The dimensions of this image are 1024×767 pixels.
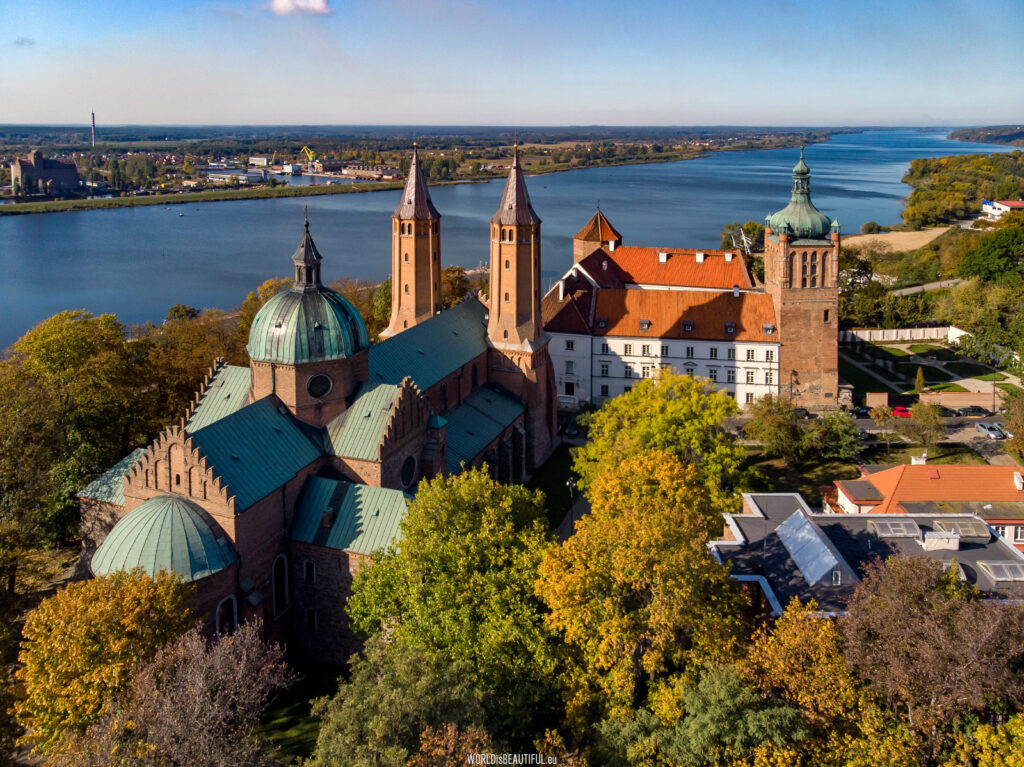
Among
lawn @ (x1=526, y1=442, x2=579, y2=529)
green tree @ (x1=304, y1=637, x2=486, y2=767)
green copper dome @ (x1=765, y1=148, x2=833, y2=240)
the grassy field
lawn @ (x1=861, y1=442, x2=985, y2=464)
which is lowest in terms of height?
lawn @ (x1=861, y1=442, x2=985, y2=464)

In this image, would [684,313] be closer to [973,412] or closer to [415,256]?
[415,256]

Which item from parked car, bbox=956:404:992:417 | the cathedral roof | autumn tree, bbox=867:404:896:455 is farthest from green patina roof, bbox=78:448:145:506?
parked car, bbox=956:404:992:417

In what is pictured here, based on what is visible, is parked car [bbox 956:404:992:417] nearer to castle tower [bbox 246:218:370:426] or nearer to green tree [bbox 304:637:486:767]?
castle tower [bbox 246:218:370:426]

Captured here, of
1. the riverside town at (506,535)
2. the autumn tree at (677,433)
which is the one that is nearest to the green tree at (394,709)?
the riverside town at (506,535)

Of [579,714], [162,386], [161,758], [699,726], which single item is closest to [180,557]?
[161,758]

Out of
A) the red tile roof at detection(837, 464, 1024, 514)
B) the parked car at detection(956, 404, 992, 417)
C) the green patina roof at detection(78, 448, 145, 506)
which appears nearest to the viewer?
the green patina roof at detection(78, 448, 145, 506)

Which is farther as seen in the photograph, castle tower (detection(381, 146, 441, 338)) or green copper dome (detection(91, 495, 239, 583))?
castle tower (detection(381, 146, 441, 338))

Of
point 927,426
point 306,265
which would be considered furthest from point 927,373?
point 306,265
